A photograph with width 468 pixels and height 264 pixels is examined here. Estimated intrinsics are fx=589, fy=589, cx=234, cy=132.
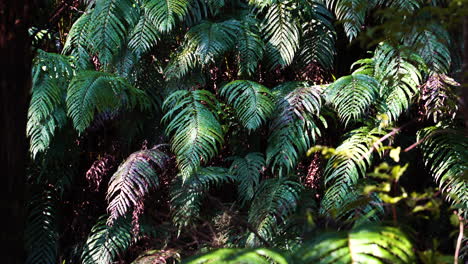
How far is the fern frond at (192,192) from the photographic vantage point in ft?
10.1

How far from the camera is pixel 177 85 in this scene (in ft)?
Result: 11.7

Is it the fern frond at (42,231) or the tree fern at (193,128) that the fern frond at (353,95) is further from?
the fern frond at (42,231)

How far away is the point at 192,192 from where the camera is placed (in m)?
3.06

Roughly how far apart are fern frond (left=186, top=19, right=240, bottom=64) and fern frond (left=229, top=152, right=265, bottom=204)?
601mm

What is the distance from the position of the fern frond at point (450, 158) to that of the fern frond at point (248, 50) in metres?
1.01

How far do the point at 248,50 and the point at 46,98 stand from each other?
3.86 feet

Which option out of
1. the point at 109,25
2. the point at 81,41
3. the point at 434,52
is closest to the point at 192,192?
the point at 109,25

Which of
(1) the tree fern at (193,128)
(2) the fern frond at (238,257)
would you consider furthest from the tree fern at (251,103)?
(2) the fern frond at (238,257)

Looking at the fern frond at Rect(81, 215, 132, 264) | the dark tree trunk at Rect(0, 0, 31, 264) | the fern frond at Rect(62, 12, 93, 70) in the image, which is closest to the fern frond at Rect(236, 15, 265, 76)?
the fern frond at Rect(62, 12, 93, 70)

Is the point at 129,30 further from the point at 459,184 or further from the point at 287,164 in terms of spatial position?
the point at 459,184

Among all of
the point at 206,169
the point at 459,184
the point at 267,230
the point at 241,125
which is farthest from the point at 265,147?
the point at 459,184

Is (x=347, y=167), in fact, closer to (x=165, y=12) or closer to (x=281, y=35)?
(x=281, y=35)

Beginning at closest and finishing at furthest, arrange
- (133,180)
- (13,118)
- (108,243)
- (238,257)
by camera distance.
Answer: (13,118) → (238,257) → (133,180) → (108,243)

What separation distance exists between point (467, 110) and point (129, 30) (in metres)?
2.74
